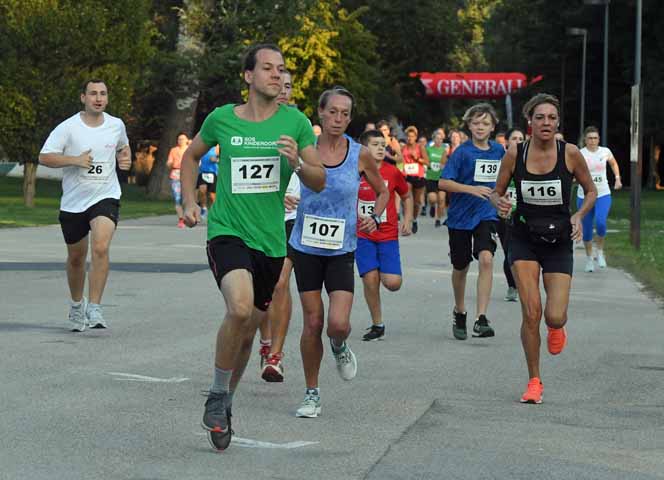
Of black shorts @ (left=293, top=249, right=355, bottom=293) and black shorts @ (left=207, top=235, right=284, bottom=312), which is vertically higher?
black shorts @ (left=207, top=235, right=284, bottom=312)

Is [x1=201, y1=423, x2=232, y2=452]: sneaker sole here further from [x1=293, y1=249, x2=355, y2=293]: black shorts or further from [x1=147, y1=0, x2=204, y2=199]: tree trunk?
[x1=147, y1=0, x2=204, y2=199]: tree trunk

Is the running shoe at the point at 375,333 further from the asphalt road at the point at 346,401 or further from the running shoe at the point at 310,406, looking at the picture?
the running shoe at the point at 310,406

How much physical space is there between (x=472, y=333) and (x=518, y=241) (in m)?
3.33

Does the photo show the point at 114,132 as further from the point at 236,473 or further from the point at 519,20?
the point at 519,20

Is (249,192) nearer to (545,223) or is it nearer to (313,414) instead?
(313,414)

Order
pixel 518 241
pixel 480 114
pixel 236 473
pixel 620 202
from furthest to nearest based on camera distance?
pixel 620 202 → pixel 480 114 → pixel 518 241 → pixel 236 473

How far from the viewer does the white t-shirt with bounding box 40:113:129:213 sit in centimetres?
1249

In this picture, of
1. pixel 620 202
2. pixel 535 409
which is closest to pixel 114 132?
pixel 535 409

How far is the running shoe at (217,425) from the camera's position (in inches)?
284

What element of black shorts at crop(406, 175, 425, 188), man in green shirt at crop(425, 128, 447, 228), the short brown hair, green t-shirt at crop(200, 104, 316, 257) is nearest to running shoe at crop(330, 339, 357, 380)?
green t-shirt at crop(200, 104, 316, 257)

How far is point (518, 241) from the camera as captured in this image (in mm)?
9586

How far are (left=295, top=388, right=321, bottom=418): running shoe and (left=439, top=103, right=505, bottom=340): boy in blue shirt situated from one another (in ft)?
13.6

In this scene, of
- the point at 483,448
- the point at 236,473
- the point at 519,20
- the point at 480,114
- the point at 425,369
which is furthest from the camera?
the point at 519,20

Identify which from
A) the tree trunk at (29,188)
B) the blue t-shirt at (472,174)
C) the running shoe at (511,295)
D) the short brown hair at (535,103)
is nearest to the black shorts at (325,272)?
the short brown hair at (535,103)
